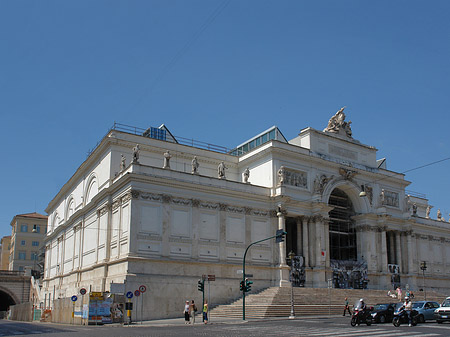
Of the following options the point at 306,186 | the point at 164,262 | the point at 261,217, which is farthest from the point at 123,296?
the point at 306,186

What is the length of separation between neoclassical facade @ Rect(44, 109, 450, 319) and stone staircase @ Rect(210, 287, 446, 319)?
83.4 inches

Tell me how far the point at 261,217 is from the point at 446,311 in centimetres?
1949

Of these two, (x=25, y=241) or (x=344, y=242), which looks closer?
(x=344, y=242)

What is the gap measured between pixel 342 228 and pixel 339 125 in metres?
11.1

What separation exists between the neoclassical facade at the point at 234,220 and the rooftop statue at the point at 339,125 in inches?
4.6

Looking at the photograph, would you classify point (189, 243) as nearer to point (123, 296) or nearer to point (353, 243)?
point (123, 296)

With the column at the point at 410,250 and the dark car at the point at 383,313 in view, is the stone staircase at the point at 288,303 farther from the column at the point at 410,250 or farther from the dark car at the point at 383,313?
the column at the point at 410,250

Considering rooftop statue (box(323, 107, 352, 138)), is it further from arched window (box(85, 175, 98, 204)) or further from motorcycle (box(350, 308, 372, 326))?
motorcycle (box(350, 308, 372, 326))

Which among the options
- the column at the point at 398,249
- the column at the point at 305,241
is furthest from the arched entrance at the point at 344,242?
the column at the point at 398,249

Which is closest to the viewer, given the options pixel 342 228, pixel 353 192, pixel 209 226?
pixel 209 226

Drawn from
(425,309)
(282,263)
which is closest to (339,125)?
(282,263)

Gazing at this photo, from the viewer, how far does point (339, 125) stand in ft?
177

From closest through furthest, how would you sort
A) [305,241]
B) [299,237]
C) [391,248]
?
[305,241]
[299,237]
[391,248]

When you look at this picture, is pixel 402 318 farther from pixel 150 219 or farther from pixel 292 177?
pixel 292 177
